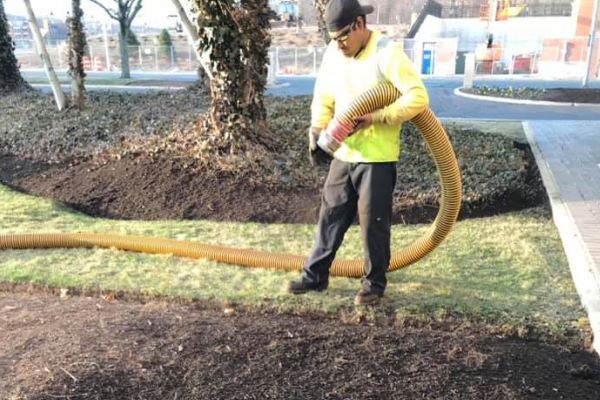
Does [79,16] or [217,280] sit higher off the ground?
[79,16]

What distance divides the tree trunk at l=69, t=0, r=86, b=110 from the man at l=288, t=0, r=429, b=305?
738 cm

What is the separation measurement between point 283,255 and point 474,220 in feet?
7.34

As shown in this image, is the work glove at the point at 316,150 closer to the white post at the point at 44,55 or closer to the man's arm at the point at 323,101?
the man's arm at the point at 323,101

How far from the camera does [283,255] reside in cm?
433

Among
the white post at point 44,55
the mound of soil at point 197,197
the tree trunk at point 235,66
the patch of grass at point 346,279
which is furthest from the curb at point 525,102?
the white post at point 44,55

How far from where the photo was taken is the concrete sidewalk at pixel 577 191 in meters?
3.75

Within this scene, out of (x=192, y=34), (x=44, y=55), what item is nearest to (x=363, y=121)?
(x=192, y=34)

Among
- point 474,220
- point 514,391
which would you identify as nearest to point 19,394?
point 514,391

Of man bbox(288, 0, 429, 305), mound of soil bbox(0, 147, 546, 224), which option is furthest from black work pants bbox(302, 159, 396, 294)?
mound of soil bbox(0, 147, 546, 224)

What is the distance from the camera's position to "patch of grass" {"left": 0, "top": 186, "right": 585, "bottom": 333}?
3586mm

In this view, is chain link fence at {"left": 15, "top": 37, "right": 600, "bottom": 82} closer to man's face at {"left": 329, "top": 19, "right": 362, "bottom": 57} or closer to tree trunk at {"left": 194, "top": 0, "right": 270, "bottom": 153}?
tree trunk at {"left": 194, "top": 0, "right": 270, "bottom": 153}

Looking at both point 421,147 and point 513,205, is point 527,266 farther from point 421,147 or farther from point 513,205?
point 421,147

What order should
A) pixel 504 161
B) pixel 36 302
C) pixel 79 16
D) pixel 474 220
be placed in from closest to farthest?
pixel 36 302, pixel 474 220, pixel 504 161, pixel 79 16

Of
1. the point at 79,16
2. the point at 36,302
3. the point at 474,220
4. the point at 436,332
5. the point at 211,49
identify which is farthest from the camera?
the point at 79,16
